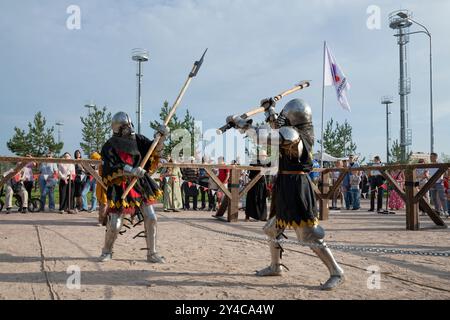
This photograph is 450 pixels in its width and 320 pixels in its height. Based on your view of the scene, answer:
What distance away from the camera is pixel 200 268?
4.32 m

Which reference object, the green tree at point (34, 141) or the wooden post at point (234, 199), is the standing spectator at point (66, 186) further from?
the green tree at point (34, 141)

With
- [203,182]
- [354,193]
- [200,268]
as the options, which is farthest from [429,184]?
[203,182]

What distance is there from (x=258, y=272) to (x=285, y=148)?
1.28 meters

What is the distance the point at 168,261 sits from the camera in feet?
15.5

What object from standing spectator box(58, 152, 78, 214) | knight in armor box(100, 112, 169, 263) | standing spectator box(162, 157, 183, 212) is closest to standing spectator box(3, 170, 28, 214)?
standing spectator box(58, 152, 78, 214)

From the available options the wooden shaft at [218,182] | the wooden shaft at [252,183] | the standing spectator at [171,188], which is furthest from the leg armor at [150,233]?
A: the standing spectator at [171,188]

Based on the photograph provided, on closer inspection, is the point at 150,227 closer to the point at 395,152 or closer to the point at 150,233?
the point at 150,233

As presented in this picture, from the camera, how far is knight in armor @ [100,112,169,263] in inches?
186

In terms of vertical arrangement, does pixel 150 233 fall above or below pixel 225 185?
below

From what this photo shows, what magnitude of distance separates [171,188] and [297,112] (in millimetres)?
8366

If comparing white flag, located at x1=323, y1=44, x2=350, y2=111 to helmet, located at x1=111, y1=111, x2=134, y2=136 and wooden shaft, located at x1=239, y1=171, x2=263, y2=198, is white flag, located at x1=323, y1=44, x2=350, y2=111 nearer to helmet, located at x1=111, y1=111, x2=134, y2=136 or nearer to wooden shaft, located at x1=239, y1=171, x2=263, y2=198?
wooden shaft, located at x1=239, y1=171, x2=263, y2=198

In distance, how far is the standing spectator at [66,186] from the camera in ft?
34.6

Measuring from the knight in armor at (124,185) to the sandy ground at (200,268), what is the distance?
0.95ft
